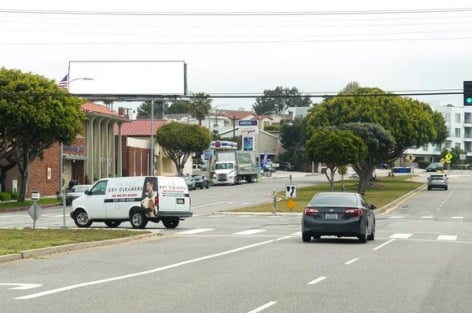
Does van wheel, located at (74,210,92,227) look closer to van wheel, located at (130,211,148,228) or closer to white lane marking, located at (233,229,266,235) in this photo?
van wheel, located at (130,211,148,228)

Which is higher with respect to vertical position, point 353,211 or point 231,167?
point 231,167

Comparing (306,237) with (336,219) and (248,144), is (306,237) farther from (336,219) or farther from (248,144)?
(248,144)

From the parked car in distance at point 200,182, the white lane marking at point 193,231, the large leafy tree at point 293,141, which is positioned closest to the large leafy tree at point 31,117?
the white lane marking at point 193,231

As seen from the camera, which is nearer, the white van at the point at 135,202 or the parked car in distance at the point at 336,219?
the parked car in distance at the point at 336,219

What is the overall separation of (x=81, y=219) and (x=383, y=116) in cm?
5032

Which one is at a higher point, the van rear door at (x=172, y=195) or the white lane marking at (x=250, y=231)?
the van rear door at (x=172, y=195)

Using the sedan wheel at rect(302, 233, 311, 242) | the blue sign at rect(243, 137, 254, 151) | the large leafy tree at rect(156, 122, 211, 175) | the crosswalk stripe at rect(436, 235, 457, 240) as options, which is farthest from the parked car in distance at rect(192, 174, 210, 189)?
the sedan wheel at rect(302, 233, 311, 242)

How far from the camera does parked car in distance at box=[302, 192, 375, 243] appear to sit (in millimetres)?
24531

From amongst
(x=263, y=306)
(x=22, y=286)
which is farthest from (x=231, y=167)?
(x=263, y=306)

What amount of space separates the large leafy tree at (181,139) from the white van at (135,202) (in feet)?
201

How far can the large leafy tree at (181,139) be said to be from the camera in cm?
9319

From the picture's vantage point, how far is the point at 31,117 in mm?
52125

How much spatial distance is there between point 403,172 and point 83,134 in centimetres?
6178

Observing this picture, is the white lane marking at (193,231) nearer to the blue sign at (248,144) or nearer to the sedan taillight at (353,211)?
the sedan taillight at (353,211)
